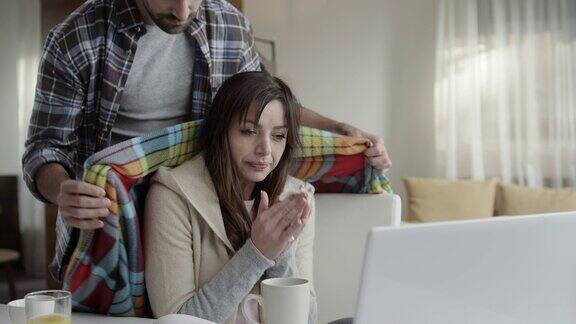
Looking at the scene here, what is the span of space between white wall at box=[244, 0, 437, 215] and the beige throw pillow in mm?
376

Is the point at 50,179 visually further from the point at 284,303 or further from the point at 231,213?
the point at 284,303

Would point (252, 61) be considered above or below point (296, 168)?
above


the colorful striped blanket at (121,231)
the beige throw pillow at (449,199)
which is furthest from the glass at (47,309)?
the beige throw pillow at (449,199)

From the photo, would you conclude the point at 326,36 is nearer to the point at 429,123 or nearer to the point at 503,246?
the point at 429,123

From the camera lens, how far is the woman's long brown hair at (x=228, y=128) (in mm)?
1501

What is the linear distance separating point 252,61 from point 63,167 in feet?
1.76

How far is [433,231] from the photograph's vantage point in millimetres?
732

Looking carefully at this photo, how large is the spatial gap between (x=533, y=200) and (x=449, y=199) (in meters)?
0.48

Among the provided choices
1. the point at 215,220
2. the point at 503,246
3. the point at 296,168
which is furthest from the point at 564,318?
the point at 296,168

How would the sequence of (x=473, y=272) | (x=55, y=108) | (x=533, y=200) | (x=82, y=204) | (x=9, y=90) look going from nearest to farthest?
1. (x=473, y=272)
2. (x=82, y=204)
3. (x=55, y=108)
4. (x=9, y=90)
5. (x=533, y=200)

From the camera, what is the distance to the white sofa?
68.5 inches

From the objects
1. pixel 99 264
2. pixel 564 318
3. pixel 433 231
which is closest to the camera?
pixel 433 231

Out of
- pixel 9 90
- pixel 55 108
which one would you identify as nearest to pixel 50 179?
pixel 55 108

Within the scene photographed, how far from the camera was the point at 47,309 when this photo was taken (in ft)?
3.25
